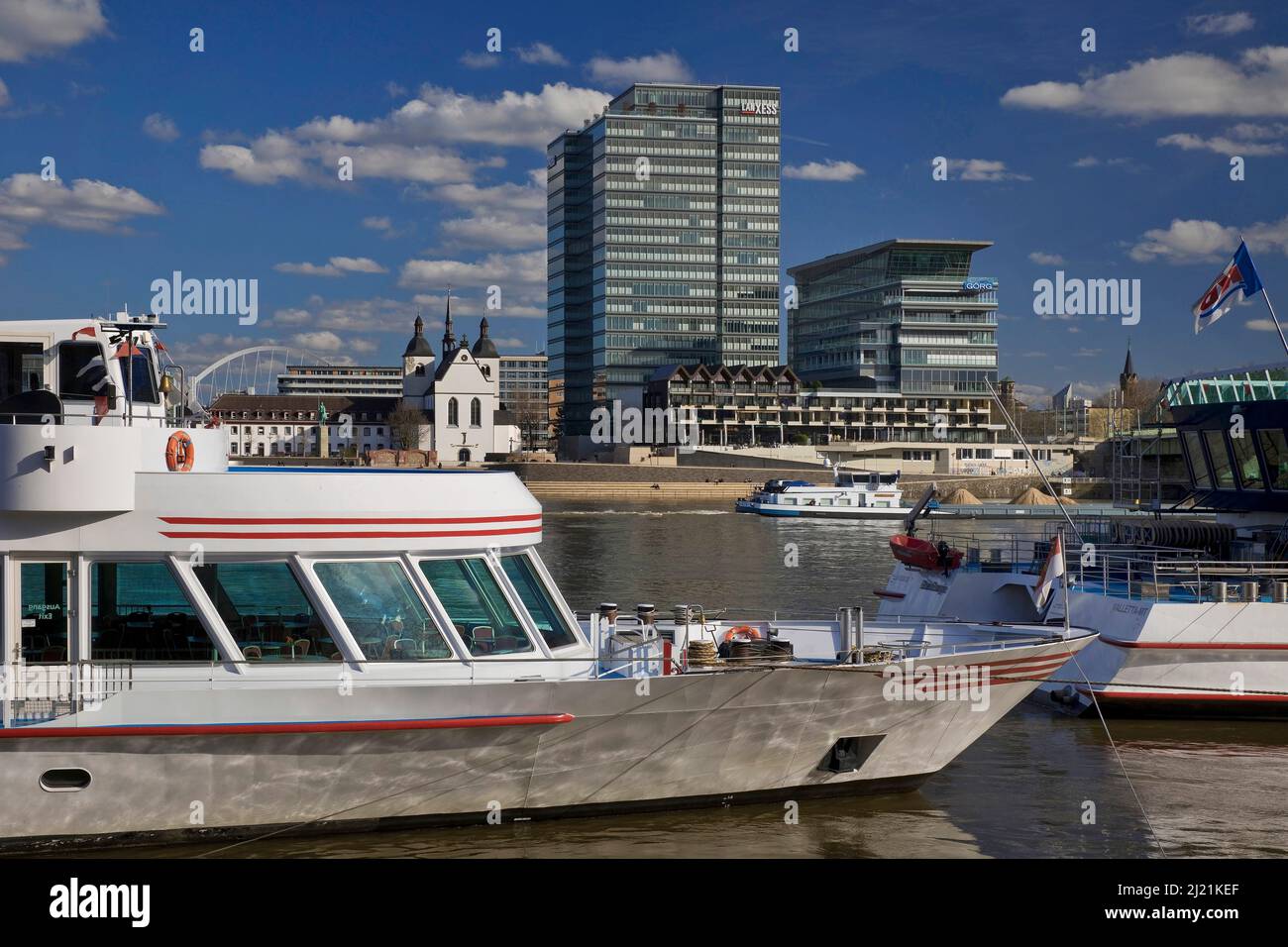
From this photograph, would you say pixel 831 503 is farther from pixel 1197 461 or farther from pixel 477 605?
pixel 477 605

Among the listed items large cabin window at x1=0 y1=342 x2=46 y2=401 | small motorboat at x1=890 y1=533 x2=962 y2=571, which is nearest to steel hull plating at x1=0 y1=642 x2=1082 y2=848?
large cabin window at x1=0 y1=342 x2=46 y2=401

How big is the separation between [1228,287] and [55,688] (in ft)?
55.7

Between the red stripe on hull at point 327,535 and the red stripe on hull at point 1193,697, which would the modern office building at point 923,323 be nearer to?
the red stripe on hull at point 1193,697

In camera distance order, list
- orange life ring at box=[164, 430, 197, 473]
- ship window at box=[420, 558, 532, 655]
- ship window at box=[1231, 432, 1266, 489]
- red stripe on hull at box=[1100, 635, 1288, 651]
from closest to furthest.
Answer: orange life ring at box=[164, 430, 197, 473] < ship window at box=[420, 558, 532, 655] < red stripe on hull at box=[1100, 635, 1288, 651] < ship window at box=[1231, 432, 1266, 489]

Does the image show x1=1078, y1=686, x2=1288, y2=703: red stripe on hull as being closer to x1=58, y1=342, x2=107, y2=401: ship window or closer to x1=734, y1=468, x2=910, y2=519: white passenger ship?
x1=58, y1=342, x2=107, y2=401: ship window

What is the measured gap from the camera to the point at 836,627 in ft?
50.5

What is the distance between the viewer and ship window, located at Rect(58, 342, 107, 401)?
11867mm

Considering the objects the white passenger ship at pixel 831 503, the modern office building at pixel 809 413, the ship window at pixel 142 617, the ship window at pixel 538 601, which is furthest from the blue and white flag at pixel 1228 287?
the modern office building at pixel 809 413

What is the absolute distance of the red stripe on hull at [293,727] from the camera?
1067cm

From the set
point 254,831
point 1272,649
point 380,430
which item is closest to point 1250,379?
point 1272,649

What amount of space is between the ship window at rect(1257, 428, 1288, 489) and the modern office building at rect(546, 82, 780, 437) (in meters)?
127

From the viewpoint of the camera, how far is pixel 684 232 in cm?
15062
